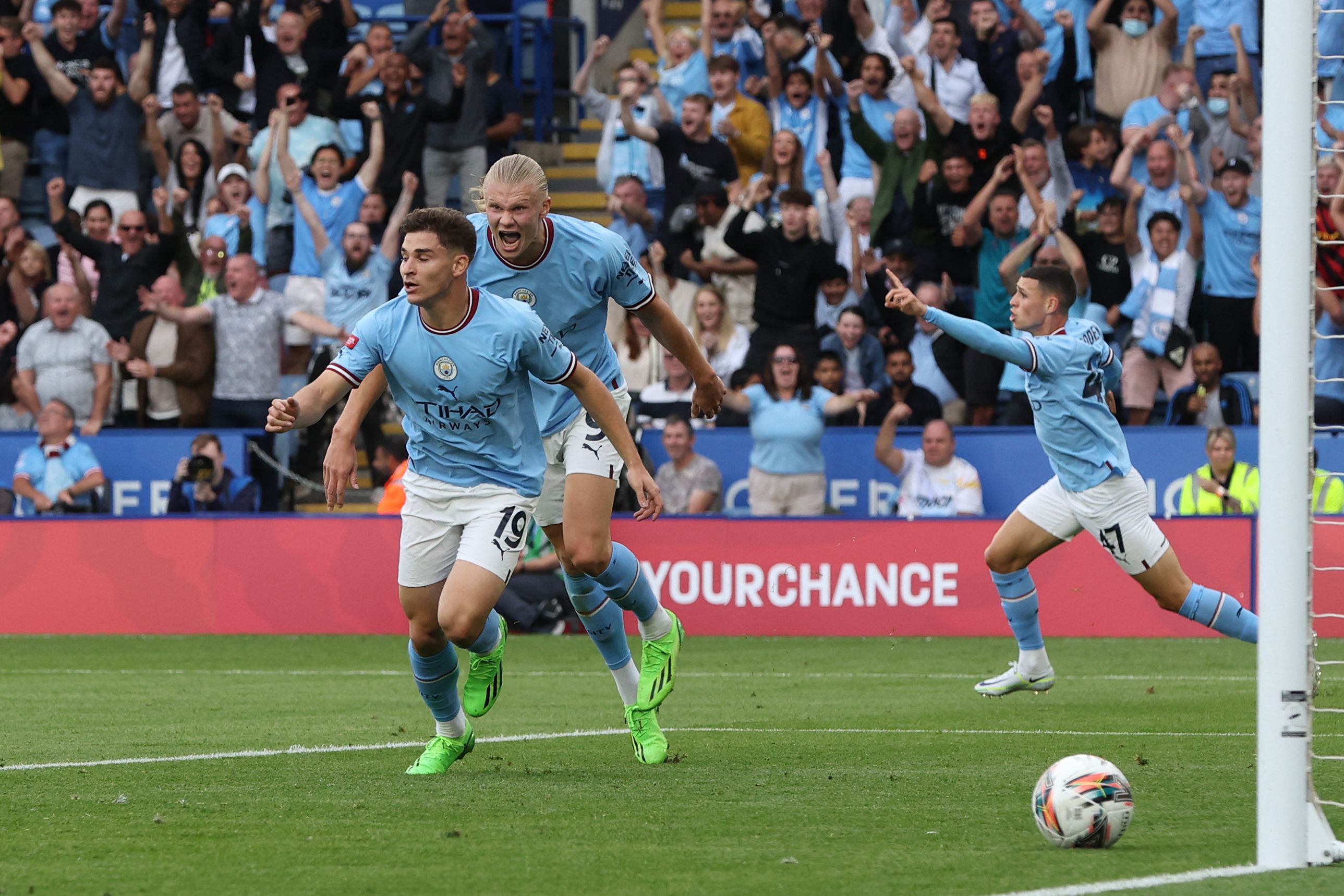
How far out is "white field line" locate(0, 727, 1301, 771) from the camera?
771cm

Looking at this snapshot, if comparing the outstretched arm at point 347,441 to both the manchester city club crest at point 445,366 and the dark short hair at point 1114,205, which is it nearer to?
the manchester city club crest at point 445,366

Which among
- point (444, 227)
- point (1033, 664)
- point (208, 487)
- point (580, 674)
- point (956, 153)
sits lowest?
point (580, 674)

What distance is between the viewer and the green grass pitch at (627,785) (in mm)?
5047

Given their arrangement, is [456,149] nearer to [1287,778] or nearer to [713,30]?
[713,30]

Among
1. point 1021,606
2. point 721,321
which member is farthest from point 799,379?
point 1021,606

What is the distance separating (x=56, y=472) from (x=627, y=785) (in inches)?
459

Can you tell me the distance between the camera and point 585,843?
5.52 meters

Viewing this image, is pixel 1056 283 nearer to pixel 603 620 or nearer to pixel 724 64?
pixel 603 620

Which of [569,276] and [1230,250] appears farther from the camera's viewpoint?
[1230,250]

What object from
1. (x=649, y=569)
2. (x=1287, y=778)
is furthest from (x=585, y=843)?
(x=649, y=569)

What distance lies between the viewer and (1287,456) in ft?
16.2

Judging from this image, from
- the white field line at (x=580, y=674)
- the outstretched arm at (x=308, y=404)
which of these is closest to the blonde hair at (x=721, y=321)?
the white field line at (x=580, y=674)

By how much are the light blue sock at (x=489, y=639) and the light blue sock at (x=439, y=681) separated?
217mm

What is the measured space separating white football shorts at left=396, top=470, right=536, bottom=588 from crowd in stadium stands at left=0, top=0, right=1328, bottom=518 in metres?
8.87
